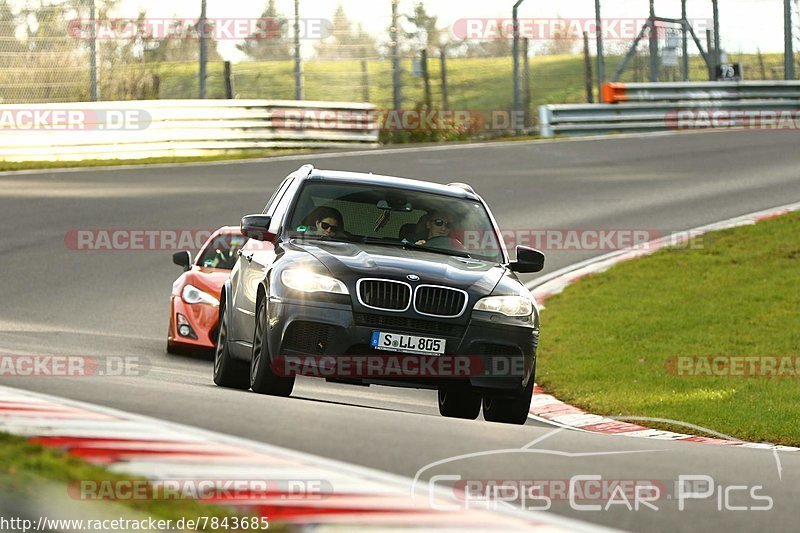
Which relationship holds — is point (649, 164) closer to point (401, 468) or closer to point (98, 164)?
point (98, 164)

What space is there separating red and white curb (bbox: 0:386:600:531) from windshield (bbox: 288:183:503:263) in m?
4.01

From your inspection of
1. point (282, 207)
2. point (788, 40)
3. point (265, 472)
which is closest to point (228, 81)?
point (788, 40)

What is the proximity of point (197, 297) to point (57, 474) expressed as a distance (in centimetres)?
812

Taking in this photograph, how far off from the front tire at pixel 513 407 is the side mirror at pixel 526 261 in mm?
1114

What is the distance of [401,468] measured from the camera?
5.38 m

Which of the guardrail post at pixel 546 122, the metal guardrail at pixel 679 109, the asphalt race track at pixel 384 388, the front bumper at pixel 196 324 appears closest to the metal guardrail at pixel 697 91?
the metal guardrail at pixel 679 109

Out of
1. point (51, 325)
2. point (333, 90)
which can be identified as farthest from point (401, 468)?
point (333, 90)

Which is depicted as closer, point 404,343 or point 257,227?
point 404,343

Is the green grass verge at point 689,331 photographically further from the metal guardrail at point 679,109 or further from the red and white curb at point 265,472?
the metal guardrail at point 679,109

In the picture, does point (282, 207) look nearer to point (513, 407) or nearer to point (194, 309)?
point (513, 407)

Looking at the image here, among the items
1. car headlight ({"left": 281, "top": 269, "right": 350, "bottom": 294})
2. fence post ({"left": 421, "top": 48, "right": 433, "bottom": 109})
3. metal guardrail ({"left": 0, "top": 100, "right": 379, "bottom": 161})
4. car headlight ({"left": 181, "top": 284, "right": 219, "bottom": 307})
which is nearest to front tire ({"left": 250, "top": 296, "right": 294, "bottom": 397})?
car headlight ({"left": 281, "top": 269, "right": 350, "bottom": 294})

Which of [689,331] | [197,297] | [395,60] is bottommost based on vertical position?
[689,331]

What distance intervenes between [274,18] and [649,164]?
30.0ft

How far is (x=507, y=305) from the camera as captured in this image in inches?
354
